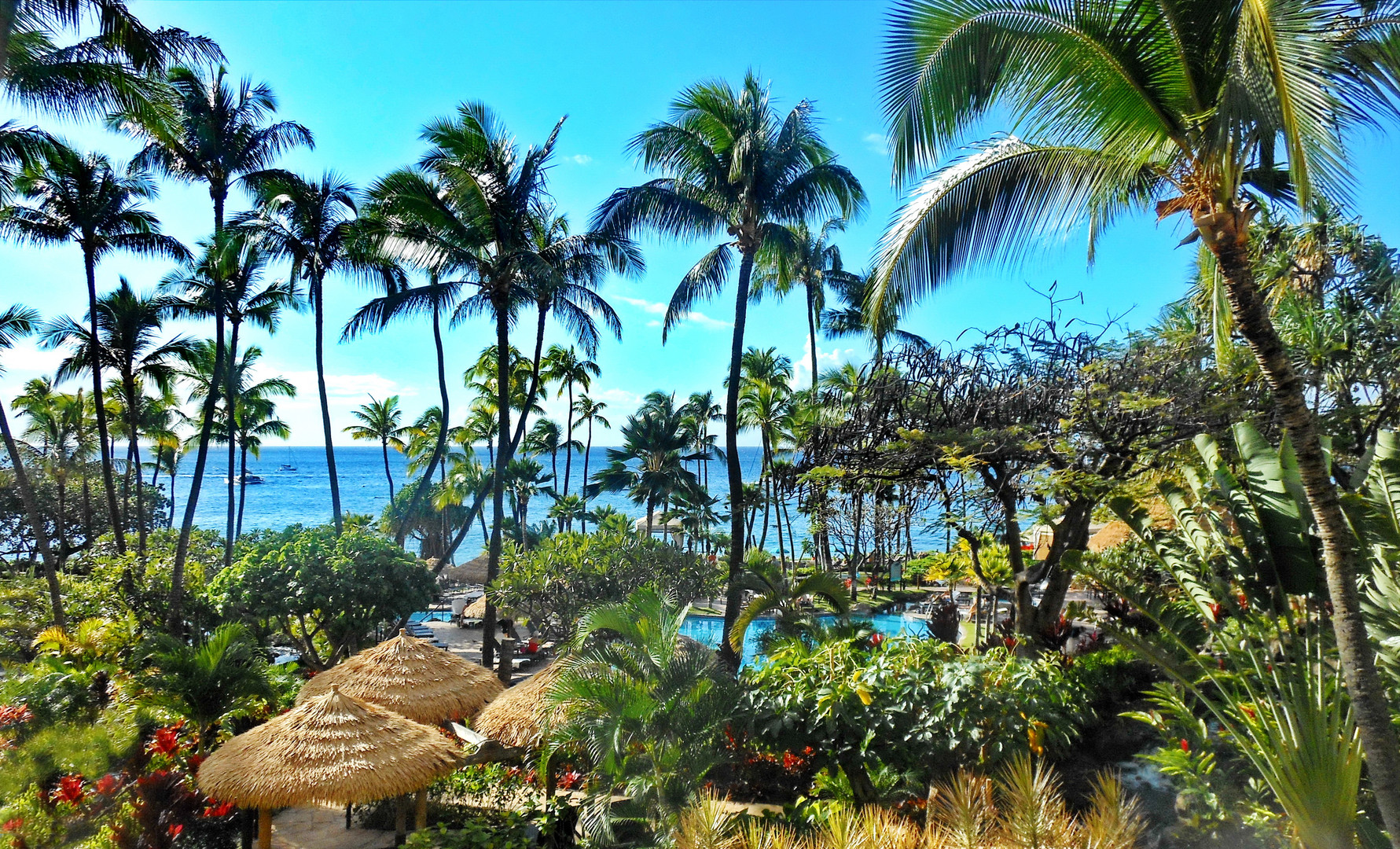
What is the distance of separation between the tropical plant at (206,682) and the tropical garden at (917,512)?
5cm

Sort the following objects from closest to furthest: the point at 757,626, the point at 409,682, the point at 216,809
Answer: the point at 216,809 < the point at 409,682 < the point at 757,626

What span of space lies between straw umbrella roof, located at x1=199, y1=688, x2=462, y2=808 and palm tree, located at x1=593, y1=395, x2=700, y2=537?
955 inches

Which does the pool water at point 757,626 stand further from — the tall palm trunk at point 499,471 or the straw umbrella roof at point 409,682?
the straw umbrella roof at point 409,682

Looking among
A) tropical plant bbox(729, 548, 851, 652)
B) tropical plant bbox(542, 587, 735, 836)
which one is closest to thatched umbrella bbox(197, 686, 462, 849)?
tropical plant bbox(542, 587, 735, 836)

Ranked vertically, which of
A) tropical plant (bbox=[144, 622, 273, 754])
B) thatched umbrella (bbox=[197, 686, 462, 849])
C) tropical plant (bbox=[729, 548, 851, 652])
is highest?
tropical plant (bbox=[729, 548, 851, 652])

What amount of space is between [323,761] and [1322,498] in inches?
367

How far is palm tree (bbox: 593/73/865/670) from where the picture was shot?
15.1m

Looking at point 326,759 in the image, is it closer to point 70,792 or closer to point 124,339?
point 70,792

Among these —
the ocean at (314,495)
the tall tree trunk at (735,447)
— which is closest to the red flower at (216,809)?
the tall tree trunk at (735,447)

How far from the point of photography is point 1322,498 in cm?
419

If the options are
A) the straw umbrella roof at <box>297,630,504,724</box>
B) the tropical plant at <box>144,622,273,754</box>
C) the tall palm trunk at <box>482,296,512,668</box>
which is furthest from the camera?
Result: the tall palm trunk at <box>482,296,512,668</box>

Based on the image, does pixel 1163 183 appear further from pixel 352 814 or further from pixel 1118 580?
pixel 352 814

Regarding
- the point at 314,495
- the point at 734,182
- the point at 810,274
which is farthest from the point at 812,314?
the point at 314,495

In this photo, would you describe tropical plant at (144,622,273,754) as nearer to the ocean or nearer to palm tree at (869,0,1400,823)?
palm tree at (869,0,1400,823)
